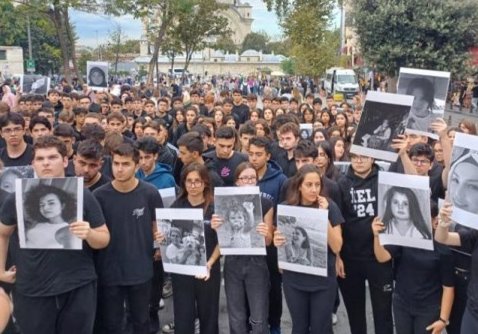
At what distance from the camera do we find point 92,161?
4.52 metres

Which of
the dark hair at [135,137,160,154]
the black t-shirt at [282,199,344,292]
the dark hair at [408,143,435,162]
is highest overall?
the dark hair at [408,143,435,162]

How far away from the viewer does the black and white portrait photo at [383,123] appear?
16.1 feet

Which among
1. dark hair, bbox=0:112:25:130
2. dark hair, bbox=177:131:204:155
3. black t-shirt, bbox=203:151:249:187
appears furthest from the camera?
black t-shirt, bbox=203:151:249:187

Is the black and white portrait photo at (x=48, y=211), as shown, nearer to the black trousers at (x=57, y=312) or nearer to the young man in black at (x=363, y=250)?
the black trousers at (x=57, y=312)

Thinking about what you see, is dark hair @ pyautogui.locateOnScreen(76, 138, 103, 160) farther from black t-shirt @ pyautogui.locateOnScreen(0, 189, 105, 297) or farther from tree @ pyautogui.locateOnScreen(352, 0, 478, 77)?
tree @ pyautogui.locateOnScreen(352, 0, 478, 77)

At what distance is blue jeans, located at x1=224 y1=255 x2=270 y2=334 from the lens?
448 centimetres

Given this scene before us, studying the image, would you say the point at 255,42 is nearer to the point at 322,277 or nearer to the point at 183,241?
the point at 183,241

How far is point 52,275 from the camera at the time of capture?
3.62 meters

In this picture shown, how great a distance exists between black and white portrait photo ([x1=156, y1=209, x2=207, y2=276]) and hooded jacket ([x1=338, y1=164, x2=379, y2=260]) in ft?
4.02

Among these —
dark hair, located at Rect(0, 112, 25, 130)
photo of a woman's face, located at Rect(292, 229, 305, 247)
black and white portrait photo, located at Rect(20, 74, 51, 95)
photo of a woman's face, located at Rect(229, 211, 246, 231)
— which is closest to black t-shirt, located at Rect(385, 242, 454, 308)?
photo of a woman's face, located at Rect(292, 229, 305, 247)

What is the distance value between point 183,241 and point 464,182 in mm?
2068

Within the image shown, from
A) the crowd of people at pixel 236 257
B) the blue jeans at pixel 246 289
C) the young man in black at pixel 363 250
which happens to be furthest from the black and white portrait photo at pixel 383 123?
the blue jeans at pixel 246 289

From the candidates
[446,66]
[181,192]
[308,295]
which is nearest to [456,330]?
[308,295]

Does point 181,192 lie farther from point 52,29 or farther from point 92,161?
point 52,29
